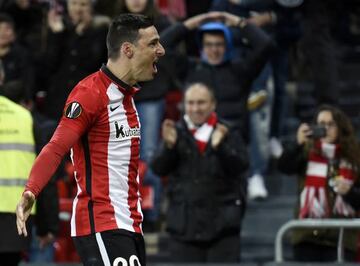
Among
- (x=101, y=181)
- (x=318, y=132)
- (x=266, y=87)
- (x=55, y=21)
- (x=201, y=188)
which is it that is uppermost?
(x=55, y=21)

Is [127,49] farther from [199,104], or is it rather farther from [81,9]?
[81,9]

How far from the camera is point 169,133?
1053 centimetres

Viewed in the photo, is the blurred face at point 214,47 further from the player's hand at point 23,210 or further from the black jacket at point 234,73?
the player's hand at point 23,210

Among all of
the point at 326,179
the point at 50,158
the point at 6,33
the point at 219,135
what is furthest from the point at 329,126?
the point at 50,158

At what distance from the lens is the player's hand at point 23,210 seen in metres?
6.59

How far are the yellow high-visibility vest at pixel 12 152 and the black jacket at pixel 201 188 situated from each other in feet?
4.52

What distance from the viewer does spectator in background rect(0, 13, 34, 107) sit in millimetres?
12891

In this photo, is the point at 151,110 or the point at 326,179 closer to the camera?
the point at 326,179

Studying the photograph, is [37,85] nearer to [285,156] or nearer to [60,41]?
[60,41]

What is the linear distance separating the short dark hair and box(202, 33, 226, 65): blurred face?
4.72 meters

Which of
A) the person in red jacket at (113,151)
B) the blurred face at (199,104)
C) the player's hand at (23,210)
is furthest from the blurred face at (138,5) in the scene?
the player's hand at (23,210)

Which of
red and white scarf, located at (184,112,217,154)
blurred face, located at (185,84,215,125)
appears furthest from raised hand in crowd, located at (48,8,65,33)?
red and white scarf, located at (184,112,217,154)

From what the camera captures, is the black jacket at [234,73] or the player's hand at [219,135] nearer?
the player's hand at [219,135]

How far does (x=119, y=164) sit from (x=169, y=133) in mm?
3311
